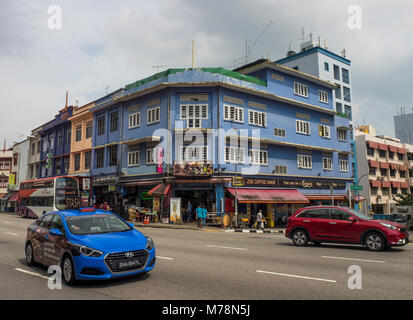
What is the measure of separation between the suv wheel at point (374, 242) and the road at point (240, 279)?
726mm

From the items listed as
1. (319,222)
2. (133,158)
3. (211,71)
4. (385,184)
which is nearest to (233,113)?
(211,71)

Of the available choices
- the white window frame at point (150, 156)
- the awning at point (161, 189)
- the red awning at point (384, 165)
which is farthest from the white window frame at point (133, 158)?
the red awning at point (384, 165)

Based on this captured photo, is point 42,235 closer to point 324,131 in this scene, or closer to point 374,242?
point 374,242

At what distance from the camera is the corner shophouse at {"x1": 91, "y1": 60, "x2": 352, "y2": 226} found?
2755cm

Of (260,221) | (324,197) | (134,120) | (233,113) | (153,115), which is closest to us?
(260,221)

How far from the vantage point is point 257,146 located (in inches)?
1195

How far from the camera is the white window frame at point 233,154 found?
28.0 meters

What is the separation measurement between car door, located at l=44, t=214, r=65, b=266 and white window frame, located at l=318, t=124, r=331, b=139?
33.0m

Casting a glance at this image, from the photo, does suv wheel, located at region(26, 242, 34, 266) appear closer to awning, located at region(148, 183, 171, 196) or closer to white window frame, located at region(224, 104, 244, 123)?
awning, located at region(148, 183, 171, 196)

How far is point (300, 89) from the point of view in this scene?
35.2 meters

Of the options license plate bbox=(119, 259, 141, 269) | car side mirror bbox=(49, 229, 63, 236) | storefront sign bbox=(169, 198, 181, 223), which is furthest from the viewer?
storefront sign bbox=(169, 198, 181, 223)

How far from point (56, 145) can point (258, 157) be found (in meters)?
29.0

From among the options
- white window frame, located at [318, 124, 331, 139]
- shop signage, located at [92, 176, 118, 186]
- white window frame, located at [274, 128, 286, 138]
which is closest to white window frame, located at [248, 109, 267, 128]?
white window frame, located at [274, 128, 286, 138]

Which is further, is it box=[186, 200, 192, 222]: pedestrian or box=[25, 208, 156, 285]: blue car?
box=[186, 200, 192, 222]: pedestrian
